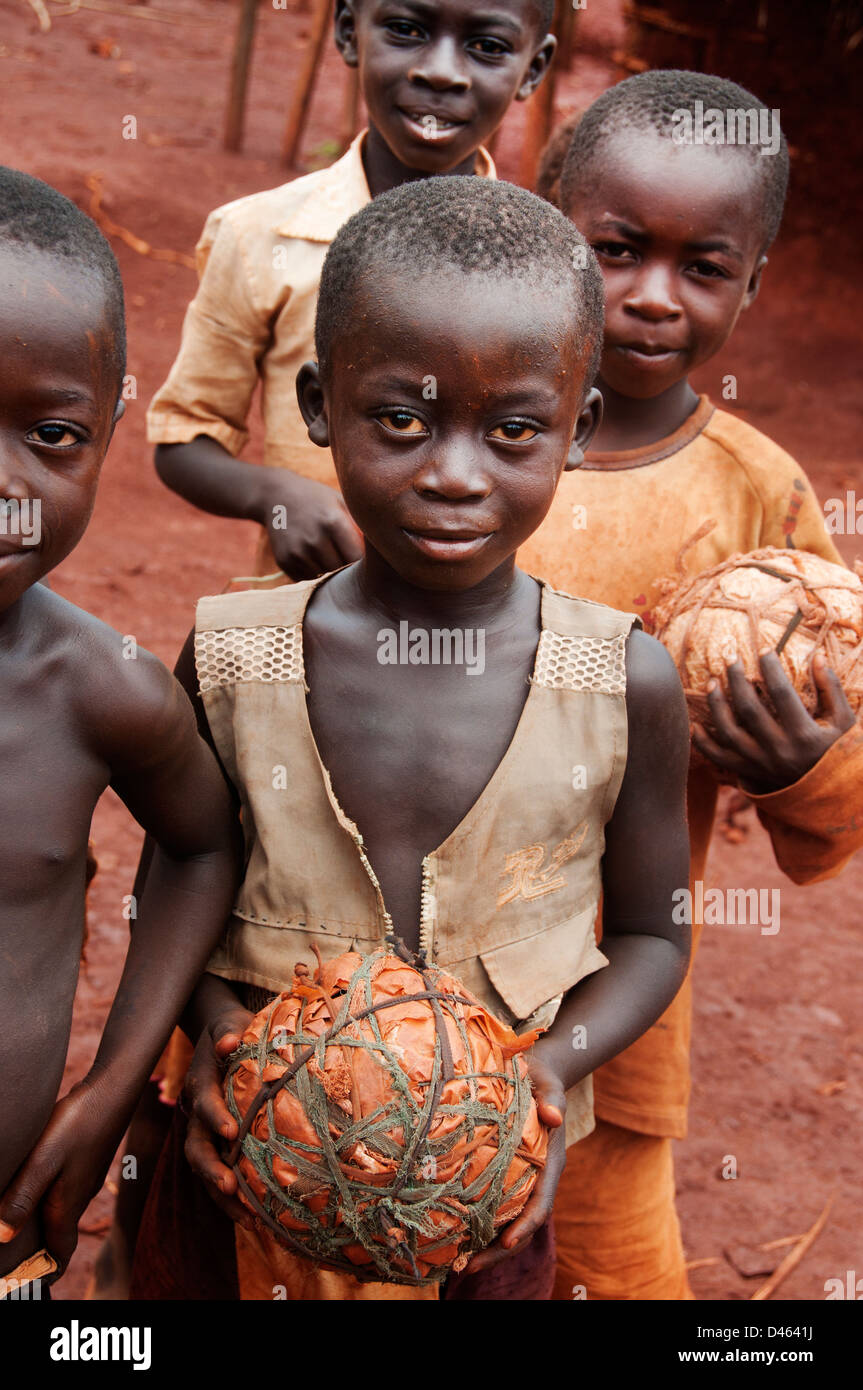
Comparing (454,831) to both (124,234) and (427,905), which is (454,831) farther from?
(124,234)

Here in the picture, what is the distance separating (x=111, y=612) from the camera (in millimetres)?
5812

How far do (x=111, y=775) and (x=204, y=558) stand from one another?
15.9ft

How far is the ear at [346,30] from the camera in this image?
270 centimetres

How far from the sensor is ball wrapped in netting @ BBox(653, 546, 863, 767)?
6.91ft

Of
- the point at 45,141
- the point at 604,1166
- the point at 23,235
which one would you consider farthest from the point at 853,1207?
the point at 45,141

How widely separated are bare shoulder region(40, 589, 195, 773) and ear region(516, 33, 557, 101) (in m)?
1.56

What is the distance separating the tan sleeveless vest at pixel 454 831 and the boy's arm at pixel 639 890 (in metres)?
0.04

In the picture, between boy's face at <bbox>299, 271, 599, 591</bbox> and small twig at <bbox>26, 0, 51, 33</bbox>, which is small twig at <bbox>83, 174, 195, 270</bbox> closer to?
small twig at <bbox>26, 0, 51, 33</bbox>

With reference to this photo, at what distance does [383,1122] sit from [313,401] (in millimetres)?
995

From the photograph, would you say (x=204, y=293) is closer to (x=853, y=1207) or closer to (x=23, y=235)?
(x=23, y=235)

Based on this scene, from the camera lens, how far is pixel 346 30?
2.73 metres

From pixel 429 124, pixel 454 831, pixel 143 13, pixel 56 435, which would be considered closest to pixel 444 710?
pixel 454 831

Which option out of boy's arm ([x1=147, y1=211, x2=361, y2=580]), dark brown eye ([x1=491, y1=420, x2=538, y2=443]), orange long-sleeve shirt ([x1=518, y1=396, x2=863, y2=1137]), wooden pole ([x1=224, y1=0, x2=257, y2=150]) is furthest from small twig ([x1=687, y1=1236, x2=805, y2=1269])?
wooden pole ([x1=224, y1=0, x2=257, y2=150])

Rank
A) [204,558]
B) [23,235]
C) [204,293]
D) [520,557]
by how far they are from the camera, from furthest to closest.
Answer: [204,558]
[204,293]
[520,557]
[23,235]
